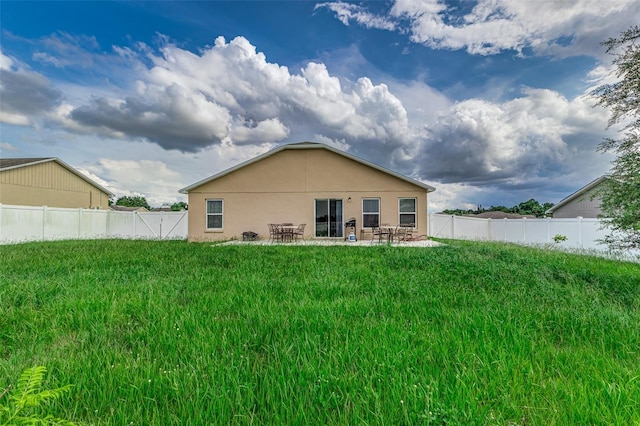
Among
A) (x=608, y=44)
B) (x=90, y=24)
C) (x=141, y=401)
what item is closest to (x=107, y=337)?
(x=141, y=401)

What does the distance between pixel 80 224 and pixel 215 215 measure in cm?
875

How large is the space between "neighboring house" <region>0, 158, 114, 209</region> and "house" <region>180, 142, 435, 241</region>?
40.6ft

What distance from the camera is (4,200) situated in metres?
17.8

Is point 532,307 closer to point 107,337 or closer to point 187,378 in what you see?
point 187,378

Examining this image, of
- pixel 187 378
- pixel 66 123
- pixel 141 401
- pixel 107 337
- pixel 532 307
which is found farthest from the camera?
pixel 66 123

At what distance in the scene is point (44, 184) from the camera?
20422 mm

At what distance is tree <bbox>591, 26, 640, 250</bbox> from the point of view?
19.9 feet

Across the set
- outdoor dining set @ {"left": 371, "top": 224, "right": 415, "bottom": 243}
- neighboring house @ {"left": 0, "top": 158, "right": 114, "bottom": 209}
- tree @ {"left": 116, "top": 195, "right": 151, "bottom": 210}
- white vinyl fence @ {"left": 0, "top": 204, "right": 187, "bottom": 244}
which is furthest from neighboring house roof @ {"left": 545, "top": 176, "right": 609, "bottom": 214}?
tree @ {"left": 116, "top": 195, "right": 151, "bottom": 210}

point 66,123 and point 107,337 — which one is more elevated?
point 66,123

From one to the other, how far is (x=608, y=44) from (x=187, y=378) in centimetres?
996

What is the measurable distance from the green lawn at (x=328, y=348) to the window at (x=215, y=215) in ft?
34.5

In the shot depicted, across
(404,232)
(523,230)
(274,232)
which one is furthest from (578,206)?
(274,232)

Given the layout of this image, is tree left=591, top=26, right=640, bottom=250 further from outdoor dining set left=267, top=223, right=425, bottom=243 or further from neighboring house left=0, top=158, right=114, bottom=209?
neighboring house left=0, top=158, right=114, bottom=209

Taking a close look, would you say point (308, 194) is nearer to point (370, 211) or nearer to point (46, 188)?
point (370, 211)
